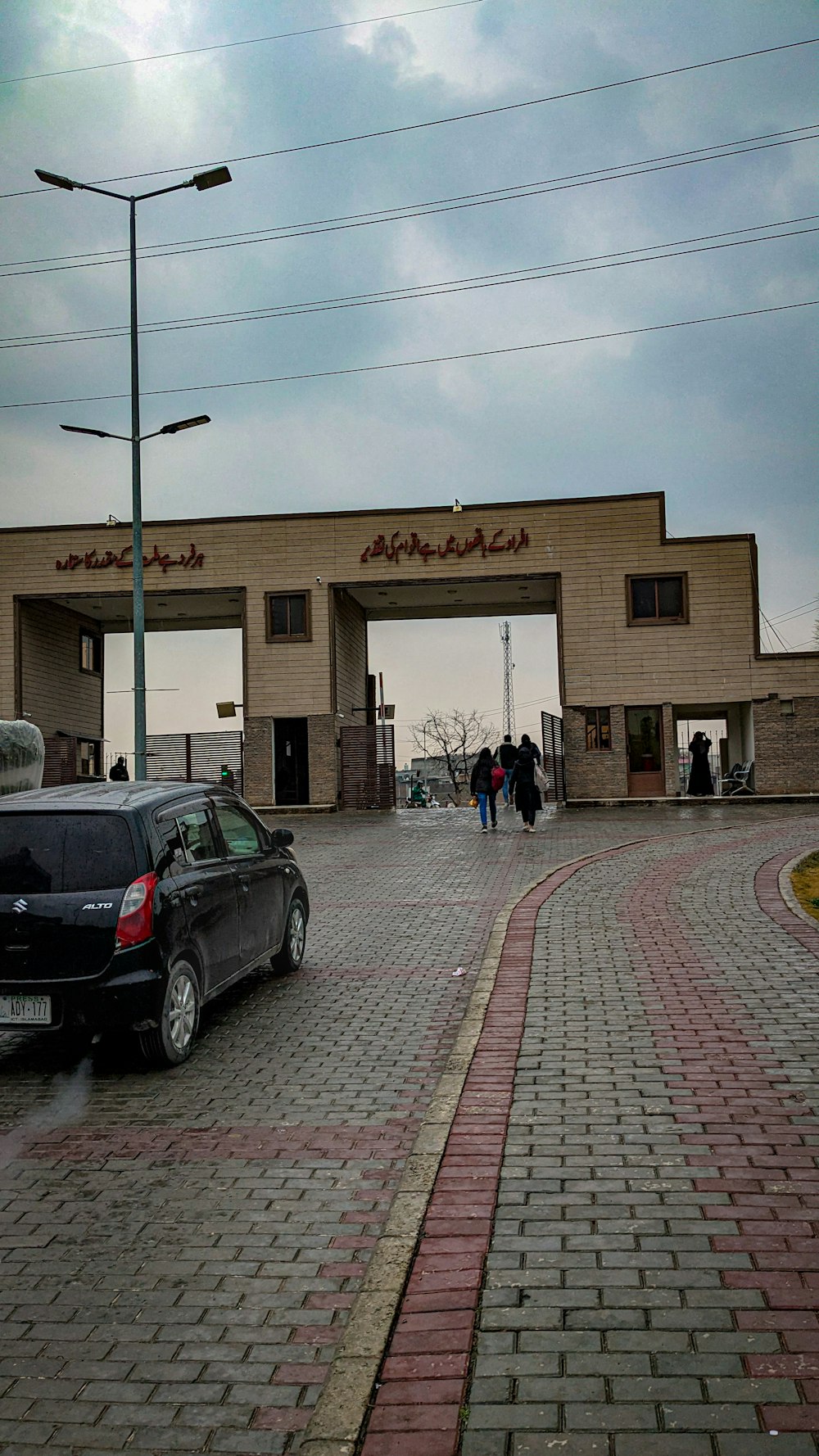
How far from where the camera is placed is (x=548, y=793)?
41344 millimetres

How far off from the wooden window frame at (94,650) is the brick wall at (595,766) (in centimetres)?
1903

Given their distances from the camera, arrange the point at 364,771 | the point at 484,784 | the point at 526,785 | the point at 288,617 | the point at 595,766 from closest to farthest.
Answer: the point at 526,785 < the point at 484,784 < the point at 595,766 < the point at 288,617 < the point at 364,771

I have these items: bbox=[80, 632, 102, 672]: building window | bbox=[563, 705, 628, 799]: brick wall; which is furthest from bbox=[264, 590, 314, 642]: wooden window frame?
bbox=[80, 632, 102, 672]: building window

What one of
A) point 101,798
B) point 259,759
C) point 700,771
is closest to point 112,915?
point 101,798

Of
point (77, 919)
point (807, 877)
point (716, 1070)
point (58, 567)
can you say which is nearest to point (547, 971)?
point (716, 1070)

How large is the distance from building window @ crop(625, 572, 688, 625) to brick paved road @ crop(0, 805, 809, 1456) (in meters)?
26.5

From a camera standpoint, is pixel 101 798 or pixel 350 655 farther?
pixel 350 655

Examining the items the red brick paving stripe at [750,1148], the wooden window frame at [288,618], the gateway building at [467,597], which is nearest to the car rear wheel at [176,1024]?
the red brick paving stripe at [750,1148]

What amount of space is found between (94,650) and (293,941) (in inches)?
1484

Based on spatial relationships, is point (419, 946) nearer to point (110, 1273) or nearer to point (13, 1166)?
point (13, 1166)

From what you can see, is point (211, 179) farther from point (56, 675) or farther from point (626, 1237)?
point (56, 675)

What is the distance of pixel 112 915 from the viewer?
6.59m

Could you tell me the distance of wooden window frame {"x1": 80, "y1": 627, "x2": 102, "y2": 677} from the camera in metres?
44.0

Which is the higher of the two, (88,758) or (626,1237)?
(88,758)
